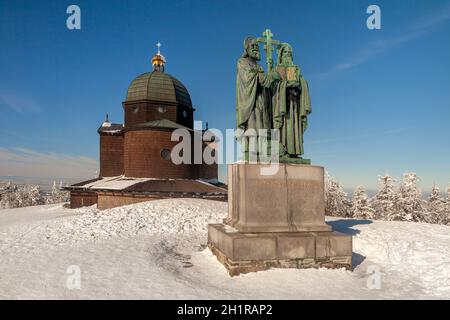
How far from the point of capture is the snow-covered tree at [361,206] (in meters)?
36.2

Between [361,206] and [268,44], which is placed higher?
[268,44]

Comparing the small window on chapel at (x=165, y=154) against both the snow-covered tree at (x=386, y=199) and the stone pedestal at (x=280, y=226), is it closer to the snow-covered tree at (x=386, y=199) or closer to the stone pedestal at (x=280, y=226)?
the stone pedestal at (x=280, y=226)

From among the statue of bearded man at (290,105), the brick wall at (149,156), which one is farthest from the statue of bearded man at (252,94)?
the brick wall at (149,156)

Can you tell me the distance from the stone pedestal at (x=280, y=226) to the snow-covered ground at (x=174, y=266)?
12.8 inches

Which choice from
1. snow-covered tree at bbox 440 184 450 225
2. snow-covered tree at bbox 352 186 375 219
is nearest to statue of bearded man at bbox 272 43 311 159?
snow-covered tree at bbox 352 186 375 219

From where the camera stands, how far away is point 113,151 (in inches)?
1147

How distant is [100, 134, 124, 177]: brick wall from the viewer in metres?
29.1

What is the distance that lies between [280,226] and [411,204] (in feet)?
105

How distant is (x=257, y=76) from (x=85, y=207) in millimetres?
21486

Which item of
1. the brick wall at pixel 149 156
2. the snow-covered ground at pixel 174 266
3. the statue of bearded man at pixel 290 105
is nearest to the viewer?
the snow-covered ground at pixel 174 266

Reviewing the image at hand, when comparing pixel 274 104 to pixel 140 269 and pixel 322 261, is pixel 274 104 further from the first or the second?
pixel 140 269

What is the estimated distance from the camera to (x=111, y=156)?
2909cm

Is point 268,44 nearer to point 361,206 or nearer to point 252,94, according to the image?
point 252,94

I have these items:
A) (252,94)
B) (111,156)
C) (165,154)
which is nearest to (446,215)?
(165,154)
